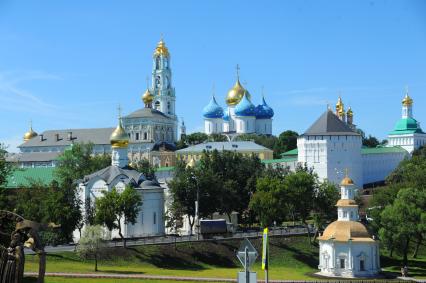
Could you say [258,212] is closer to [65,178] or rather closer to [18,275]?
[65,178]

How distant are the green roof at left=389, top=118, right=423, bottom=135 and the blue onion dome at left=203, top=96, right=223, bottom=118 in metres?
26.8

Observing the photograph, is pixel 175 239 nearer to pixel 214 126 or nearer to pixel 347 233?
pixel 347 233

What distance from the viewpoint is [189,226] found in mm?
63125

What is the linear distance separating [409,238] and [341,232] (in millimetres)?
4841

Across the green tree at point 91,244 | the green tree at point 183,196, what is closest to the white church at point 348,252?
the green tree at point 183,196

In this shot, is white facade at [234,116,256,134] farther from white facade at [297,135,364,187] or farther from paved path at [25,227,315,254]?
paved path at [25,227,315,254]

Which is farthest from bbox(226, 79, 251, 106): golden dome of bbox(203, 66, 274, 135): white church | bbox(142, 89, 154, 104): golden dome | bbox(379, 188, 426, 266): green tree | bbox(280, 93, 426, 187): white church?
bbox(379, 188, 426, 266): green tree

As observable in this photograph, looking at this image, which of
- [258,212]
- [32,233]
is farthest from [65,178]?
[32,233]

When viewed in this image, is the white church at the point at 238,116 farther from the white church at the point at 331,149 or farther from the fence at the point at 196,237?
the fence at the point at 196,237

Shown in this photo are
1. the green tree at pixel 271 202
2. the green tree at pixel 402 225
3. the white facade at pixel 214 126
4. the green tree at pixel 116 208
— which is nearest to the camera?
the green tree at pixel 402 225

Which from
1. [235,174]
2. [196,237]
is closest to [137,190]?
[196,237]

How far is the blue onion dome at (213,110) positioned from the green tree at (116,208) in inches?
2616

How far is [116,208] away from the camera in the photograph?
51.1 meters

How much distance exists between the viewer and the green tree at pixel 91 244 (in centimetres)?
4497
